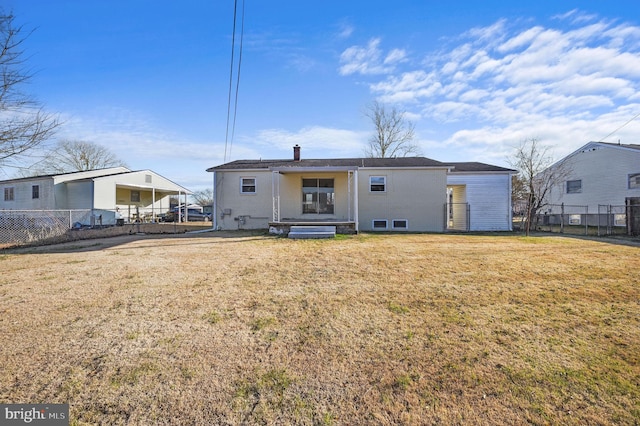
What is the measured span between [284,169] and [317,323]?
34.3 ft

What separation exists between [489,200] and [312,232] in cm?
1067

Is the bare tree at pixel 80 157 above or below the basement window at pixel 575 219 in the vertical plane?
above

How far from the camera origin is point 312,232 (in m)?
12.3

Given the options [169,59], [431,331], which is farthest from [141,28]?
[431,331]

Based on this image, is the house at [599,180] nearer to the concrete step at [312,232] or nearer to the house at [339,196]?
the house at [339,196]

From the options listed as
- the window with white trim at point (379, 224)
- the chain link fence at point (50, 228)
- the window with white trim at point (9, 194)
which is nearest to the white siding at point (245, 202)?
the chain link fence at point (50, 228)

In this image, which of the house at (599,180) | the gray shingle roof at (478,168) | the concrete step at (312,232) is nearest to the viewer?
the concrete step at (312,232)

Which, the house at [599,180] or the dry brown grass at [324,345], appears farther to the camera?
the house at [599,180]

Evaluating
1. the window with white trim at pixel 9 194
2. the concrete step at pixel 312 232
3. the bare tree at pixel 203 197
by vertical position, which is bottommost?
the concrete step at pixel 312 232

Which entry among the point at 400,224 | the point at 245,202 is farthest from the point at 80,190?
the point at 400,224

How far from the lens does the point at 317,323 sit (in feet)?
12.1

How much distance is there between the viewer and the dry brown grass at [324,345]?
2256 millimetres

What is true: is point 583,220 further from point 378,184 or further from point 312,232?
point 312,232

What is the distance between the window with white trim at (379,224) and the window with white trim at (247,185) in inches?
255
